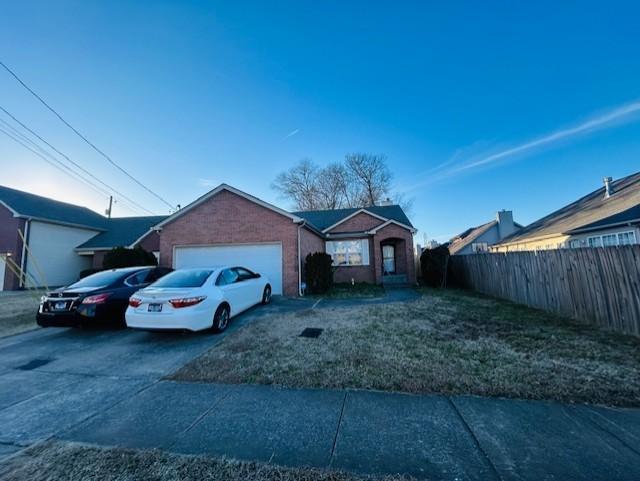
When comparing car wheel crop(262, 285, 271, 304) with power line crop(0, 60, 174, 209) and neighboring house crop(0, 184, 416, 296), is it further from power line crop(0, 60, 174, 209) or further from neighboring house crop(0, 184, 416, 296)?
power line crop(0, 60, 174, 209)

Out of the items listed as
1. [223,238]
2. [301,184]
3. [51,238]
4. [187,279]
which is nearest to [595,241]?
[187,279]

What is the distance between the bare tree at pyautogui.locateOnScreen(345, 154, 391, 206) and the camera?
31.6 metres

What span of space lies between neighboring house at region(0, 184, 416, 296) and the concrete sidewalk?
8.11 metres

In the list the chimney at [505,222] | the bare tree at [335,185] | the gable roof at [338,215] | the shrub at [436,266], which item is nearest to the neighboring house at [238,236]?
the gable roof at [338,215]

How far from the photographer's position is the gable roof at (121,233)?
2075cm

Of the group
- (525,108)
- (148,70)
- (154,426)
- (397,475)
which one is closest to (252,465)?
(397,475)

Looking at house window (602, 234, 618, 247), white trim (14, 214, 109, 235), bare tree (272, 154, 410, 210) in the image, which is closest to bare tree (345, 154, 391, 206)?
bare tree (272, 154, 410, 210)

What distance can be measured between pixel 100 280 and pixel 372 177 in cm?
2923

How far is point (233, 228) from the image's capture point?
38.3ft

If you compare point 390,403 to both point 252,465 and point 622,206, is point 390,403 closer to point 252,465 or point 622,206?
point 252,465

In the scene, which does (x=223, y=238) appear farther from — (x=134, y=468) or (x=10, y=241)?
(x=10, y=241)

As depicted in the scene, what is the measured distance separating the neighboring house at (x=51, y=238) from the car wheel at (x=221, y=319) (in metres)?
Answer: 13.3

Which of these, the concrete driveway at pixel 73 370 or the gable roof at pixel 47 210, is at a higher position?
the gable roof at pixel 47 210

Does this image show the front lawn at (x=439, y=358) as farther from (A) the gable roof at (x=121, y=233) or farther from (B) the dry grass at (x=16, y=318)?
(A) the gable roof at (x=121, y=233)
